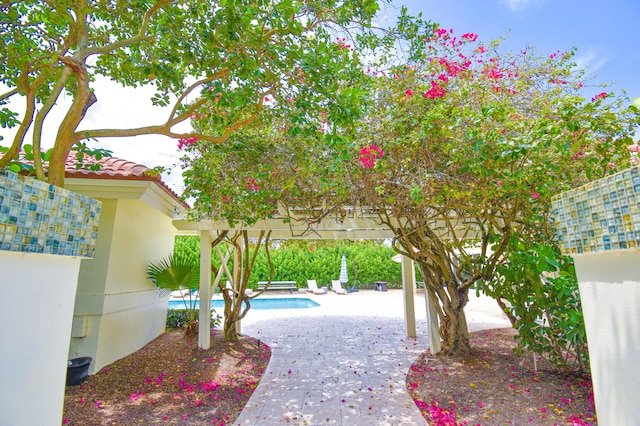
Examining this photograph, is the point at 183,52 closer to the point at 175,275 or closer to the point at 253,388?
the point at 253,388

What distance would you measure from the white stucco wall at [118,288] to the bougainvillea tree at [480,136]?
5313 millimetres

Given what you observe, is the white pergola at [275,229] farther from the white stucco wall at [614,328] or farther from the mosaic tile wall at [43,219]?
the white stucco wall at [614,328]

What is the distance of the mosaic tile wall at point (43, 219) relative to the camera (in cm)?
205

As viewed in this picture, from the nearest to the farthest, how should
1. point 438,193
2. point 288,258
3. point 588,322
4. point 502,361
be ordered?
point 588,322 → point 438,193 → point 502,361 → point 288,258

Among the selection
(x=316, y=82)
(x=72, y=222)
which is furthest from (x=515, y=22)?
(x=72, y=222)

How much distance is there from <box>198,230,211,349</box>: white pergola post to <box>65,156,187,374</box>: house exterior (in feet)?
4.60

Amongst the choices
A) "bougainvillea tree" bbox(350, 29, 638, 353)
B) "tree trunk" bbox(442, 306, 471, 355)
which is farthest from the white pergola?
"bougainvillea tree" bbox(350, 29, 638, 353)

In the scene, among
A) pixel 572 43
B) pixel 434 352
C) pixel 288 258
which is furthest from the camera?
pixel 288 258

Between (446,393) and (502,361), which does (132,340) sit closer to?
(446,393)

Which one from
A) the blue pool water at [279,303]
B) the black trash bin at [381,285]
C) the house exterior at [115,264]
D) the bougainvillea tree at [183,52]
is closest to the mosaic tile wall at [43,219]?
the bougainvillea tree at [183,52]

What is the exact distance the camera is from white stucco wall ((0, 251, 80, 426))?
6.55 ft

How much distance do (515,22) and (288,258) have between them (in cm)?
2204

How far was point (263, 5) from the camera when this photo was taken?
428 centimetres

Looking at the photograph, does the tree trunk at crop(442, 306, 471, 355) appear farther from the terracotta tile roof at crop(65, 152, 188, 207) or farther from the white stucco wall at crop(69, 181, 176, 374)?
the white stucco wall at crop(69, 181, 176, 374)
